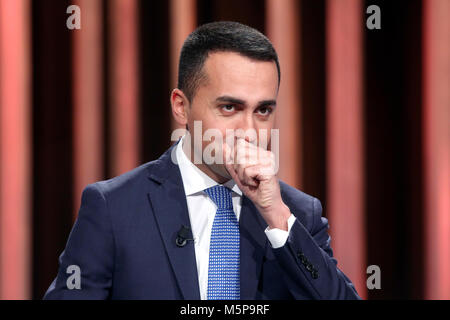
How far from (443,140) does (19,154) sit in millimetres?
1693

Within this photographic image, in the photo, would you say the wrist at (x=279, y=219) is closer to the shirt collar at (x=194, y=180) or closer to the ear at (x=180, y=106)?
the shirt collar at (x=194, y=180)

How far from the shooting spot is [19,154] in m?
2.12

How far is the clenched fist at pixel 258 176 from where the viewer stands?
128cm

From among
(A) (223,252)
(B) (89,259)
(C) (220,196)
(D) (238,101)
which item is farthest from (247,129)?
(B) (89,259)

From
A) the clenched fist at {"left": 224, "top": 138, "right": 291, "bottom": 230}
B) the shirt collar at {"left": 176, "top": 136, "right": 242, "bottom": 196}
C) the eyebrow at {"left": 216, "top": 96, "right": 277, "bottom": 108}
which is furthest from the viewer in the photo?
the shirt collar at {"left": 176, "top": 136, "right": 242, "bottom": 196}

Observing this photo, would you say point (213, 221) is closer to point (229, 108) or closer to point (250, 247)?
point (250, 247)

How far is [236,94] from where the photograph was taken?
54.5 inches

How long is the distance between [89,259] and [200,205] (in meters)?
0.33

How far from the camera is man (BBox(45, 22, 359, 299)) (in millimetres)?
1322

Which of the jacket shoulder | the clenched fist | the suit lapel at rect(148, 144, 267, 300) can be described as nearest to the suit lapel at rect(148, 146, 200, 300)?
the suit lapel at rect(148, 144, 267, 300)

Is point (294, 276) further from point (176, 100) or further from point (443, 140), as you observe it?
point (443, 140)

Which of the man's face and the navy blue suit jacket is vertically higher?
the man's face

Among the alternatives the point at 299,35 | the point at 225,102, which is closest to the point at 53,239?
the point at 225,102

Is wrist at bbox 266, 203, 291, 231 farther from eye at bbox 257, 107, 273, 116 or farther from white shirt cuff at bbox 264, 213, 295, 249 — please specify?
eye at bbox 257, 107, 273, 116
